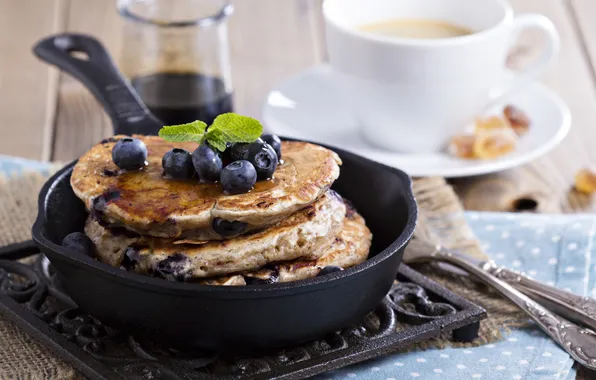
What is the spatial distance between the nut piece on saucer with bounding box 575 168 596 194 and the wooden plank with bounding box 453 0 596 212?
1.1 inches

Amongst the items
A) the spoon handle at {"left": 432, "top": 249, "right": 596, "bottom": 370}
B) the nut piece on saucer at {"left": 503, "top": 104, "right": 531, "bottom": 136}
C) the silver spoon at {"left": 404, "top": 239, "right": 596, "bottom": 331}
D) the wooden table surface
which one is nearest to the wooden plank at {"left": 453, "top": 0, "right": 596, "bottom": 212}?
the wooden table surface

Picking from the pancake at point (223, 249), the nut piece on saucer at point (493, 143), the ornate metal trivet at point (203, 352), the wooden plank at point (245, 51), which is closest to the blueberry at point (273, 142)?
the pancake at point (223, 249)

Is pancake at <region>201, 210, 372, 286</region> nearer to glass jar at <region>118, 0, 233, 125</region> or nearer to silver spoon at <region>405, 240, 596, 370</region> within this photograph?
A: silver spoon at <region>405, 240, 596, 370</region>

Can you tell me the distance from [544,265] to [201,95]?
4.10ft

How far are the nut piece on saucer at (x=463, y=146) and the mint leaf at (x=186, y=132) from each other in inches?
47.5

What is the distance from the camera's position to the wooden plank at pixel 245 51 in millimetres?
2873

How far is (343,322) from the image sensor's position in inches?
61.4

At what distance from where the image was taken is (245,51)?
338 cm

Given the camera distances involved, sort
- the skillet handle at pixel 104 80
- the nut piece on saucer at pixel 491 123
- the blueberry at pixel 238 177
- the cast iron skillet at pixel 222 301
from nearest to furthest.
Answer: the cast iron skillet at pixel 222 301
the blueberry at pixel 238 177
the skillet handle at pixel 104 80
the nut piece on saucer at pixel 491 123

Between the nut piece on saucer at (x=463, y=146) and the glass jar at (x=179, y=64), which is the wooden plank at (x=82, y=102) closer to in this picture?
the glass jar at (x=179, y=64)

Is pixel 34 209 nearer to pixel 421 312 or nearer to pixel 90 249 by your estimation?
pixel 90 249

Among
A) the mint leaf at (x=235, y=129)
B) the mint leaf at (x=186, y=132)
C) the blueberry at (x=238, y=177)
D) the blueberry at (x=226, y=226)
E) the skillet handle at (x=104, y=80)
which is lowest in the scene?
the skillet handle at (x=104, y=80)

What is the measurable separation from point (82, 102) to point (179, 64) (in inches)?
14.6

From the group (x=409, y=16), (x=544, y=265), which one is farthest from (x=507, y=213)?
(x=409, y=16)
